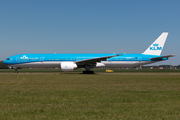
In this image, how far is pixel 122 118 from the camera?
4.97m

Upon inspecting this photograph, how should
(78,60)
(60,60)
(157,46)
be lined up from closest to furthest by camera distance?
(60,60) < (78,60) < (157,46)

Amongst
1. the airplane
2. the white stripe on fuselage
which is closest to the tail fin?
the airplane

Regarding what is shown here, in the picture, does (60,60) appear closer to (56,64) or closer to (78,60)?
(56,64)

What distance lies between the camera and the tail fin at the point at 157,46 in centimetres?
3641

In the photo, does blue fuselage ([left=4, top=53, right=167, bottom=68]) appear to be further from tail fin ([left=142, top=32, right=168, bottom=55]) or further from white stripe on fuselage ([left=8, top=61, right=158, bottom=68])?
tail fin ([left=142, top=32, right=168, bottom=55])

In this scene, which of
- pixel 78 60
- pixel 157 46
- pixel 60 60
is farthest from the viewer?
pixel 157 46

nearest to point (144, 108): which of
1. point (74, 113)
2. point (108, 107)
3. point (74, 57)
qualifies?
point (108, 107)

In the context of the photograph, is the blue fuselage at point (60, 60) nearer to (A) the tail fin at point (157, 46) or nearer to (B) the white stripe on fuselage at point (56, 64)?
(B) the white stripe on fuselage at point (56, 64)

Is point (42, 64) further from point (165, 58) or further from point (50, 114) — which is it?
point (50, 114)

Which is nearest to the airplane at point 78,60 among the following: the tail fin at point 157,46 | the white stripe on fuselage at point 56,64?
the white stripe on fuselage at point 56,64

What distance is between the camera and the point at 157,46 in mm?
36500

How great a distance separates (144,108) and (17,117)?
3.91m

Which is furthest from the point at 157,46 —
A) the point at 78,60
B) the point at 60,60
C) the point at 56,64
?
the point at 56,64

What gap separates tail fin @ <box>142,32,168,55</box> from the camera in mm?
36406
